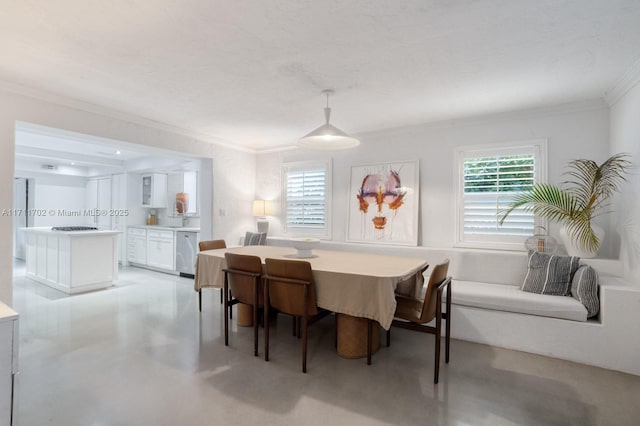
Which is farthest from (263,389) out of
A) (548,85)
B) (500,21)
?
(548,85)

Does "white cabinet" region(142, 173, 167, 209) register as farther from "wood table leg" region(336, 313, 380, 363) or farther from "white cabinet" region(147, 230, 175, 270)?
"wood table leg" region(336, 313, 380, 363)

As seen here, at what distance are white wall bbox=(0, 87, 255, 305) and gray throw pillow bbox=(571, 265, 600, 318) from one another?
15.6 ft

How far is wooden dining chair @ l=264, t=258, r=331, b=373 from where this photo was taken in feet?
8.15

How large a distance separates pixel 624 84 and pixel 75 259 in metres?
6.90

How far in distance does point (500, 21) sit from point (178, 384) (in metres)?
3.28

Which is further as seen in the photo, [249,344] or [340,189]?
[340,189]

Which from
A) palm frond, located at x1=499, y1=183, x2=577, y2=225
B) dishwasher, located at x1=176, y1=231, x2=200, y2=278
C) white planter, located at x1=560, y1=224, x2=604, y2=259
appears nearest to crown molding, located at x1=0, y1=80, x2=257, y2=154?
dishwasher, located at x1=176, y1=231, x2=200, y2=278

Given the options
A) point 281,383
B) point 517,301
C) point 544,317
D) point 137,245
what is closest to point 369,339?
point 281,383

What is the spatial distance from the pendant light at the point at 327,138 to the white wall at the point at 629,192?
2.46 m

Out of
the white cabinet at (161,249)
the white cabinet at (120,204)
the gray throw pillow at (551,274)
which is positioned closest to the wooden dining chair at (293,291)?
the gray throw pillow at (551,274)

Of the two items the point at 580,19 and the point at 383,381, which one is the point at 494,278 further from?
the point at 580,19

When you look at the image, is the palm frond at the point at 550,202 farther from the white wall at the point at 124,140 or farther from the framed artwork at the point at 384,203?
the white wall at the point at 124,140

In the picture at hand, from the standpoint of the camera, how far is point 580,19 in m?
2.06

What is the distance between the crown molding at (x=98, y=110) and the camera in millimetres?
3252
